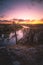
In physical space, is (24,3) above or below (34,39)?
above

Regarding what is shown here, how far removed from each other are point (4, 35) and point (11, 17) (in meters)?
0.27

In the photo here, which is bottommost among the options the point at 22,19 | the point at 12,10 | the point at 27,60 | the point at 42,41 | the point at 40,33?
the point at 27,60

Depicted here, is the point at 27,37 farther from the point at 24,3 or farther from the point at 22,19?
the point at 24,3

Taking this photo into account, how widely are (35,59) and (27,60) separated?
98 mm

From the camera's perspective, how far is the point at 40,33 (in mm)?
1866

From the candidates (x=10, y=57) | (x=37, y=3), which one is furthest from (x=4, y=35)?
(x=37, y=3)

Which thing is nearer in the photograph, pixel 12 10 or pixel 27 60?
pixel 27 60

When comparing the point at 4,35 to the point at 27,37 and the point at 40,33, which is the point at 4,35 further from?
the point at 40,33

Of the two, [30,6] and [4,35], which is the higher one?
[30,6]

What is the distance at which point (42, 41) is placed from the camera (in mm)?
1870

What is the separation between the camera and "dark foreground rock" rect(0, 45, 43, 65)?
1.47 meters

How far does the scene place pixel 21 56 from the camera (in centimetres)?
158

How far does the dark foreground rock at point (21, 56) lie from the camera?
1.47 metres

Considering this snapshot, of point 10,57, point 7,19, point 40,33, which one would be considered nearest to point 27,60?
point 10,57
